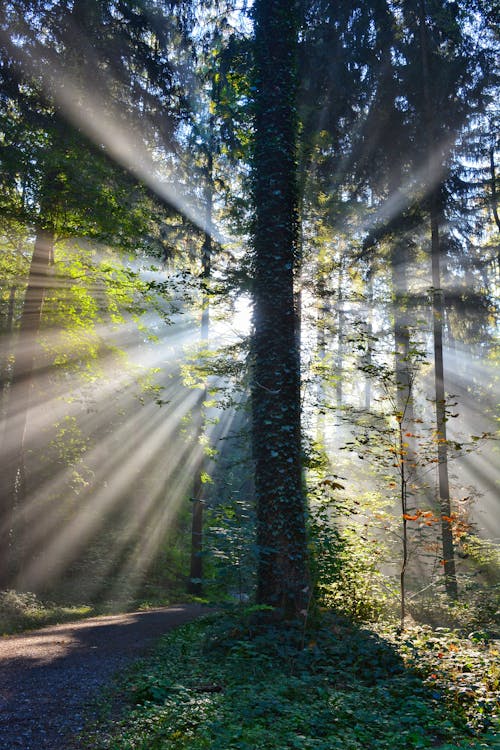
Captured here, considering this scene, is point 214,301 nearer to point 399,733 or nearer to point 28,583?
point 28,583

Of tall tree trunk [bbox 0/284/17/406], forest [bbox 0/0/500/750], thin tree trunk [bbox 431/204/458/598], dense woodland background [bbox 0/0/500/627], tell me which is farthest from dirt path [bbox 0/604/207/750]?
tall tree trunk [bbox 0/284/17/406]

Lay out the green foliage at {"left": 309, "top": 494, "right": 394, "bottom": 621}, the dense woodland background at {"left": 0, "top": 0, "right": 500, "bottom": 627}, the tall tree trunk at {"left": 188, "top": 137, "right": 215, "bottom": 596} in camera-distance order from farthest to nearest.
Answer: the tall tree trunk at {"left": 188, "top": 137, "right": 215, "bottom": 596} < the dense woodland background at {"left": 0, "top": 0, "right": 500, "bottom": 627} < the green foliage at {"left": 309, "top": 494, "right": 394, "bottom": 621}

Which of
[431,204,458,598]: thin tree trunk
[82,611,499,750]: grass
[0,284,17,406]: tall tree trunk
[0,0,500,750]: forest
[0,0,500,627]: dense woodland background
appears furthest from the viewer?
[0,284,17,406]: tall tree trunk

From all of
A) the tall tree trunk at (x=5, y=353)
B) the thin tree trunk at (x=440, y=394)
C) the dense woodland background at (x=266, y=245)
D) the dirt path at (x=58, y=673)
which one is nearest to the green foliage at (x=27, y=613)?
the dirt path at (x=58, y=673)

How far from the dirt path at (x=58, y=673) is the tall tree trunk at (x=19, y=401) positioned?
2.86m

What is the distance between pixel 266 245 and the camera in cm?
766

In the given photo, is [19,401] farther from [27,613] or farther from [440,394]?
[440,394]

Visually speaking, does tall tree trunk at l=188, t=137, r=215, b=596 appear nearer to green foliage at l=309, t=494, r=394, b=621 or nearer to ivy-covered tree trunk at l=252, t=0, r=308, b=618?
ivy-covered tree trunk at l=252, t=0, r=308, b=618

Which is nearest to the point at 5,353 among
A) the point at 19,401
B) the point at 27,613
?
the point at 19,401

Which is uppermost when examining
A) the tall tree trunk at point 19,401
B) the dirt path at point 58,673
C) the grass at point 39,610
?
the tall tree trunk at point 19,401

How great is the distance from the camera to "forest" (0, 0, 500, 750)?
21.9 ft

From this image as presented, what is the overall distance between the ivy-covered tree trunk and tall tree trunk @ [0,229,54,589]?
19.7ft

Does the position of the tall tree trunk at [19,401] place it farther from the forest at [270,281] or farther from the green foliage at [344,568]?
the green foliage at [344,568]

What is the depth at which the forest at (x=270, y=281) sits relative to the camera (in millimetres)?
6672
